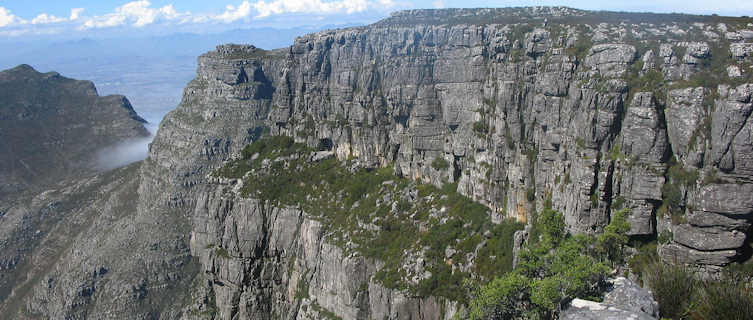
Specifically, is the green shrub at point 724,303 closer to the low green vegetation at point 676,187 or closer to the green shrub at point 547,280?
the green shrub at point 547,280

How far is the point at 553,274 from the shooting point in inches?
2040

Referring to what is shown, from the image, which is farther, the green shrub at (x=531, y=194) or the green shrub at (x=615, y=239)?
the green shrub at (x=531, y=194)

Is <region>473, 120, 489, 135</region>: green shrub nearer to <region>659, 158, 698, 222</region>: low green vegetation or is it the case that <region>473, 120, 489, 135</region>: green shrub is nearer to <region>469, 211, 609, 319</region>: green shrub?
<region>469, 211, 609, 319</region>: green shrub

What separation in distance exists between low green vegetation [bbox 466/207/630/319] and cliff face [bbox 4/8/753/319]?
3.85 m

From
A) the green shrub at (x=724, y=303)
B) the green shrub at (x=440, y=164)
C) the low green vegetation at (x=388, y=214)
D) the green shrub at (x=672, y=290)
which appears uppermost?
the green shrub at (x=724, y=303)

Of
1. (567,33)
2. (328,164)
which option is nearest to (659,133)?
(567,33)

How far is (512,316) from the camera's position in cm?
5150

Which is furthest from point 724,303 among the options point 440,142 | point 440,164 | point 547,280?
point 440,142

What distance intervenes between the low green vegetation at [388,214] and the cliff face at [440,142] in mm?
1807

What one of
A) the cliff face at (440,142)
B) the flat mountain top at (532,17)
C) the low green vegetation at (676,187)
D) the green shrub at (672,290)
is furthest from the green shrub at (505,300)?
the flat mountain top at (532,17)

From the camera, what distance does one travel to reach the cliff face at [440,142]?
55.3 m

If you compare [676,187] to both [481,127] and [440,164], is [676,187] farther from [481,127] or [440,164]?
[440,164]

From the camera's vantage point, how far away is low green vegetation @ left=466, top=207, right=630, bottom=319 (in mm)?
44375

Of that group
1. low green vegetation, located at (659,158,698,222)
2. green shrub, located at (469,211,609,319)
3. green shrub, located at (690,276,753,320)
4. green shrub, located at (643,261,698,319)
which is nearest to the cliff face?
low green vegetation, located at (659,158,698,222)
